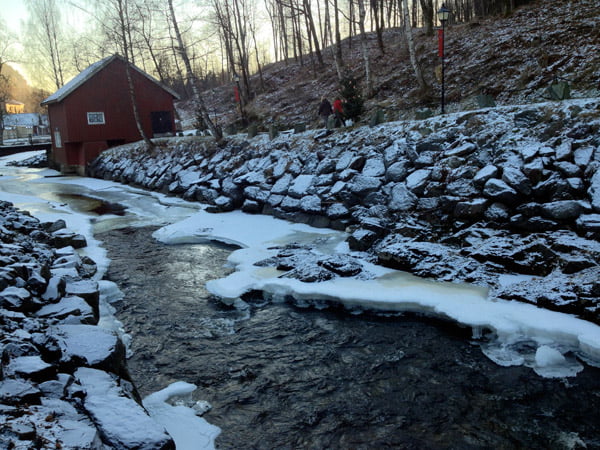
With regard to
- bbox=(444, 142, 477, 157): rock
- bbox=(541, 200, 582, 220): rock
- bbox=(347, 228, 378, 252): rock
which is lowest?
bbox=(347, 228, 378, 252): rock

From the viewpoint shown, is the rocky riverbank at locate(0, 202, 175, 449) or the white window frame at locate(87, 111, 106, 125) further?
the white window frame at locate(87, 111, 106, 125)

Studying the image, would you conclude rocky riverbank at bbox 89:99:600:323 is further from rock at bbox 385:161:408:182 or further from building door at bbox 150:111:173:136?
building door at bbox 150:111:173:136

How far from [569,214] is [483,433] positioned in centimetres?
542

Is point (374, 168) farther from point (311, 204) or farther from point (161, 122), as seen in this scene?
point (161, 122)

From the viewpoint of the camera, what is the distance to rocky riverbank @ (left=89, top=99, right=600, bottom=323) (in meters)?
8.04

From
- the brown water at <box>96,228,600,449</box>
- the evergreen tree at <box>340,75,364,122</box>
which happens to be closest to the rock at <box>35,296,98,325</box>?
the brown water at <box>96,228,600,449</box>

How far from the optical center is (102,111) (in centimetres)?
2941

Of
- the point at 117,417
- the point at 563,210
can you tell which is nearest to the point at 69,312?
the point at 117,417

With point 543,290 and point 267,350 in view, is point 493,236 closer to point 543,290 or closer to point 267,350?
point 543,290

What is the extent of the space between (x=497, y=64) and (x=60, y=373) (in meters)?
17.9

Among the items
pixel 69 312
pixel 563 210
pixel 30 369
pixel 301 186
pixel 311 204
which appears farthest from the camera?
pixel 301 186

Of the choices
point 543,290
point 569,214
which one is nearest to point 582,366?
point 543,290

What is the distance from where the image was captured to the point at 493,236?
9.09 metres

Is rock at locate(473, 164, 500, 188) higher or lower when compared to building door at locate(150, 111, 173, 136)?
lower
